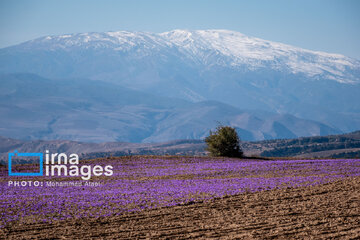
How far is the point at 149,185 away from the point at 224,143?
828 inches

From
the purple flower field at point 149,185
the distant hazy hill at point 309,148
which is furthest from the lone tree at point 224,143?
the distant hazy hill at point 309,148

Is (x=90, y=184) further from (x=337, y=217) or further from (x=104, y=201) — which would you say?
(x=337, y=217)

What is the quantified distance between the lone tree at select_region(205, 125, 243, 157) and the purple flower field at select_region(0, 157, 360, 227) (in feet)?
15.6

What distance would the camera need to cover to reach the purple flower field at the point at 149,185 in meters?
23.9

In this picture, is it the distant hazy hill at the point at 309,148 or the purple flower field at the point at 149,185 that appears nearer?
the purple flower field at the point at 149,185

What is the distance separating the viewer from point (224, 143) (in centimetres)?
5150

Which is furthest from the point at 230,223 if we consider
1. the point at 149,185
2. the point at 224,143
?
the point at 224,143

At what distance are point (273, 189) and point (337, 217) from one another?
24.9 ft

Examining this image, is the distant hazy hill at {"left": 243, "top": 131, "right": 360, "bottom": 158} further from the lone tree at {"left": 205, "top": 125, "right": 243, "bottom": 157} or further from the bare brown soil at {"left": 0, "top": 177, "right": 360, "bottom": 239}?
the bare brown soil at {"left": 0, "top": 177, "right": 360, "bottom": 239}

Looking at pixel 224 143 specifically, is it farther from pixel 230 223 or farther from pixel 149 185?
Result: pixel 230 223

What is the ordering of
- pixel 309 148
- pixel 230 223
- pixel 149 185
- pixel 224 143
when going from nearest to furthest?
pixel 230 223 < pixel 149 185 < pixel 224 143 < pixel 309 148

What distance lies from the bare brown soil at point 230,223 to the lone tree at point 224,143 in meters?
24.9

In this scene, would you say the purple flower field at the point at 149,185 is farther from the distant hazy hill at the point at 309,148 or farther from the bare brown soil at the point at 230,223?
the distant hazy hill at the point at 309,148

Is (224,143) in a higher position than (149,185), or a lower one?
higher
